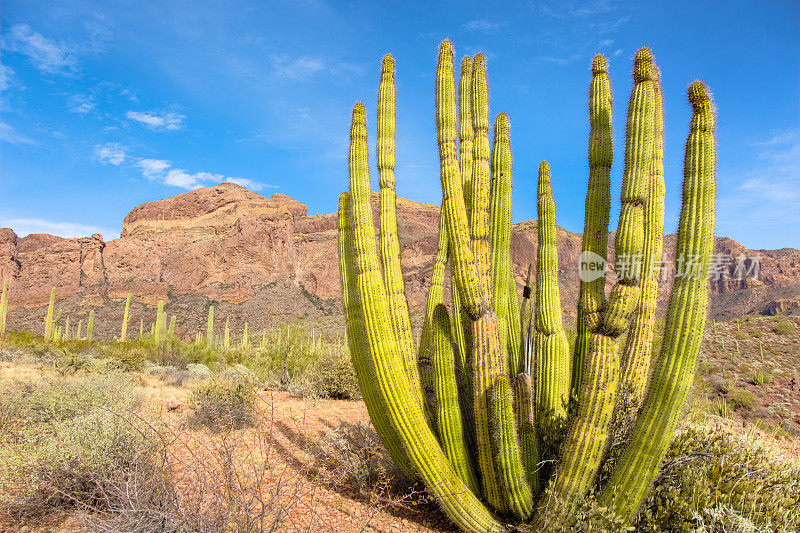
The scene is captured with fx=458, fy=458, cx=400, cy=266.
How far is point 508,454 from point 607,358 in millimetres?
1180

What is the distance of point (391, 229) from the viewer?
5.08 m

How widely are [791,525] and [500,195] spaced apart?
3.81 metres

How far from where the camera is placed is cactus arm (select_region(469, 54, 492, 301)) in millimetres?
4301

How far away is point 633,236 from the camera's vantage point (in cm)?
407

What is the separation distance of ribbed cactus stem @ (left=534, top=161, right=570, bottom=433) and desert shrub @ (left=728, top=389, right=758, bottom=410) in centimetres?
1169

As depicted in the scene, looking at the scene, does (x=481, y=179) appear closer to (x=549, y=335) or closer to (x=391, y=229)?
(x=391, y=229)

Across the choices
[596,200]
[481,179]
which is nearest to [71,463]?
[481,179]

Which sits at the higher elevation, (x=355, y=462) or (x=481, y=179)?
(x=481, y=179)

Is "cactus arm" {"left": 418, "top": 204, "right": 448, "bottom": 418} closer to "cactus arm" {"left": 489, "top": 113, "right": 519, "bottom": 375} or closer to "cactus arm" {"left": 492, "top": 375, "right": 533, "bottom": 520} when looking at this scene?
"cactus arm" {"left": 489, "top": 113, "right": 519, "bottom": 375}

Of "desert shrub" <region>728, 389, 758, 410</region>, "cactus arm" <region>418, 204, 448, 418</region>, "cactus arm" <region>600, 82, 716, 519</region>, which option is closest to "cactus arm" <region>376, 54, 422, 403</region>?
"cactus arm" <region>418, 204, 448, 418</region>

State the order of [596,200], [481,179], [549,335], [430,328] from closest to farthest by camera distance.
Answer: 1. [481,179]
2. [596,200]
3. [549,335]
4. [430,328]

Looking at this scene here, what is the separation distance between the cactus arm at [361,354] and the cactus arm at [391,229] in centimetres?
38

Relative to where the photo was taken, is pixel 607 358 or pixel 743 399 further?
pixel 743 399

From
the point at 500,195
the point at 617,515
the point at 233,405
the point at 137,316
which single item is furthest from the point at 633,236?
the point at 137,316
